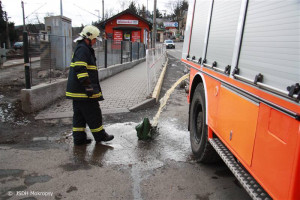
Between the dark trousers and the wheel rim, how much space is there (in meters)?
1.56

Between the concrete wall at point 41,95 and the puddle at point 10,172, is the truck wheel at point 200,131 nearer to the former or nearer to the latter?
the puddle at point 10,172

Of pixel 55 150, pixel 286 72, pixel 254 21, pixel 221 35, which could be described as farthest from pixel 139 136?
pixel 286 72

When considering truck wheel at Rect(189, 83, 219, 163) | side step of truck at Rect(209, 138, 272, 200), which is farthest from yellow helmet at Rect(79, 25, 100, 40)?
side step of truck at Rect(209, 138, 272, 200)

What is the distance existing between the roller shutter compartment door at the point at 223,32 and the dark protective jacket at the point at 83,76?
72.7 inches

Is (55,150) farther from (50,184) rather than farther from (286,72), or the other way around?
(286,72)

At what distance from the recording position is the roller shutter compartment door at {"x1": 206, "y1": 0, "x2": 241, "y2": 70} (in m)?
2.70

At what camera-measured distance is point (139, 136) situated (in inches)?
187

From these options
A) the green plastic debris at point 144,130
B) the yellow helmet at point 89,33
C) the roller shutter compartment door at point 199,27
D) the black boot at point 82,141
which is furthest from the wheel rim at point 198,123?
the yellow helmet at point 89,33

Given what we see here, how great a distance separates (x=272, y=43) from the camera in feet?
6.44

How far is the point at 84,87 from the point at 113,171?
1369 mm

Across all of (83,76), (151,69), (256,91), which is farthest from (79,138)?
(151,69)

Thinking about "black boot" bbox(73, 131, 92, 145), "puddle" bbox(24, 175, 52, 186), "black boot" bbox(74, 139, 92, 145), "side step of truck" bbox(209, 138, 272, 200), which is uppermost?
"side step of truck" bbox(209, 138, 272, 200)

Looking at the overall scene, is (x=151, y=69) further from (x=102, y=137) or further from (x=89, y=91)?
(x=89, y=91)

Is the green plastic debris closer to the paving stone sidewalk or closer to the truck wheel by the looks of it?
the truck wheel
